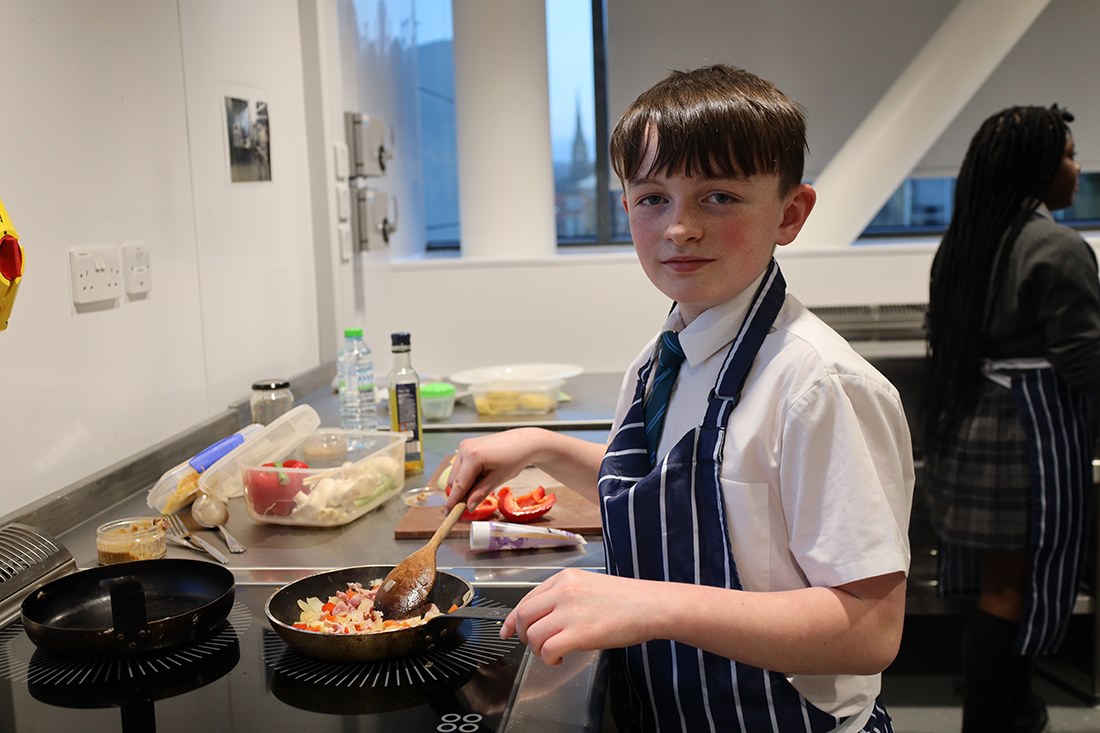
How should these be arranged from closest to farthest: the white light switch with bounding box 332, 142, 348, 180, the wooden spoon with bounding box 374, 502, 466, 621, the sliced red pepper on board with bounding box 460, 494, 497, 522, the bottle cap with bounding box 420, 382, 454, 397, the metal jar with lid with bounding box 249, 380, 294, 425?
the wooden spoon with bounding box 374, 502, 466, 621 < the sliced red pepper on board with bounding box 460, 494, 497, 522 < the metal jar with lid with bounding box 249, 380, 294, 425 < the bottle cap with bounding box 420, 382, 454, 397 < the white light switch with bounding box 332, 142, 348, 180

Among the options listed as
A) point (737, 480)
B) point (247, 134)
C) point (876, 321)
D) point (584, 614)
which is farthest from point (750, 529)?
point (876, 321)

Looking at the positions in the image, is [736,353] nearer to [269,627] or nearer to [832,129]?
[269,627]

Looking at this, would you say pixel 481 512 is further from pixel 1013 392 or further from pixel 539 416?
pixel 1013 392

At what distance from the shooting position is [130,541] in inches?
50.2

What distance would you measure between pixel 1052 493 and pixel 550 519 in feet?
4.69

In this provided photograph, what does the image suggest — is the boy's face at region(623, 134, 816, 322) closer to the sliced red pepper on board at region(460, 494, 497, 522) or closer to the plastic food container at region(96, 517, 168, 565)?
the sliced red pepper on board at region(460, 494, 497, 522)

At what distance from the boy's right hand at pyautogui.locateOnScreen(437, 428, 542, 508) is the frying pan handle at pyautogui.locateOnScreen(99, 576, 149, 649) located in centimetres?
35

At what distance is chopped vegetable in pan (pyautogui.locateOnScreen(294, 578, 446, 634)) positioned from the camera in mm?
1032

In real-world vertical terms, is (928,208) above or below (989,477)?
above

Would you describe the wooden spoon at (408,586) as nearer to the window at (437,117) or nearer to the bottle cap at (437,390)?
the bottle cap at (437,390)

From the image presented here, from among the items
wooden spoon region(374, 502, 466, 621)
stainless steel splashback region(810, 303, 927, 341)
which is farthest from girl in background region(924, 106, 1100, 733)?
wooden spoon region(374, 502, 466, 621)

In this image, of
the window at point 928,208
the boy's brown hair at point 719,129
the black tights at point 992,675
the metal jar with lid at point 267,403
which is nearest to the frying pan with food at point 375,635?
the boy's brown hair at point 719,129

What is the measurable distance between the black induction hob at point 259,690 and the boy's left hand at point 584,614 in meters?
0.10

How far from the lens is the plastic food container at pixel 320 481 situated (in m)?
1.44
